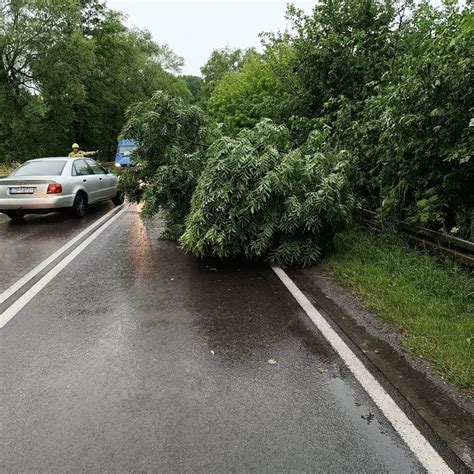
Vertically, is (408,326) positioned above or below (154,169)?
below

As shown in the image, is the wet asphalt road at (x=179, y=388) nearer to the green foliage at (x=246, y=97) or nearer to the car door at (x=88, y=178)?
the car door at (x=88, y=178)

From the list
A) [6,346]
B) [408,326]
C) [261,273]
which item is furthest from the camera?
[261,273]

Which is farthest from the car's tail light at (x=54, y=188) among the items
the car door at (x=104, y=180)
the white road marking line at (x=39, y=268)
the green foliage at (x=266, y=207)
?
the green foliage at (x=266, y=207)

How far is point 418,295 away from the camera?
5.24m

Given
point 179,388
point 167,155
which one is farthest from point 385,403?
point 167,155

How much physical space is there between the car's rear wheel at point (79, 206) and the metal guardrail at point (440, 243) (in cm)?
785

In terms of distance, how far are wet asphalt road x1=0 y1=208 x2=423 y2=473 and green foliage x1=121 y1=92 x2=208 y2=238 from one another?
291 cm

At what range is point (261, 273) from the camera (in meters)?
6.62

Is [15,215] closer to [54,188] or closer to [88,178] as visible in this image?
[54,188]

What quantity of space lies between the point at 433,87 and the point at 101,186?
9538 mm

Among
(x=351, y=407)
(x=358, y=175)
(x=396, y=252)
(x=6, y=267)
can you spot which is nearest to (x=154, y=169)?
(x=6, y=267)

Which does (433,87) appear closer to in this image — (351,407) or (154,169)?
(351,407)

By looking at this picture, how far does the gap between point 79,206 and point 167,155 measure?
3.95 m

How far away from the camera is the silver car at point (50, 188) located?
1052 cm
